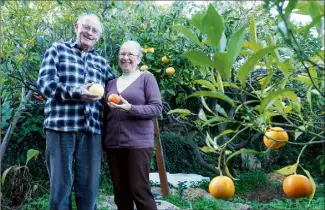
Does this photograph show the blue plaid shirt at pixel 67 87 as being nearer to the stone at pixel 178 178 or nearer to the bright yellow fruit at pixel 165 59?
the bright yellow fruit at pixel 165 59

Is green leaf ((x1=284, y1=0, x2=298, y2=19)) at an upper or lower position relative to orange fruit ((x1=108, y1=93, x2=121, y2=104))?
upper

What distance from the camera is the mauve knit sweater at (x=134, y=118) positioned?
2617mm

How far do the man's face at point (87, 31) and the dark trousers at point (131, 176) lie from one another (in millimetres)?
606

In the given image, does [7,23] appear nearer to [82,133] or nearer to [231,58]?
[82,133]

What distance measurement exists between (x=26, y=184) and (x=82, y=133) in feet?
4.10

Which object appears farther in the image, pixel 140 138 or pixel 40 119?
pixel 40 119

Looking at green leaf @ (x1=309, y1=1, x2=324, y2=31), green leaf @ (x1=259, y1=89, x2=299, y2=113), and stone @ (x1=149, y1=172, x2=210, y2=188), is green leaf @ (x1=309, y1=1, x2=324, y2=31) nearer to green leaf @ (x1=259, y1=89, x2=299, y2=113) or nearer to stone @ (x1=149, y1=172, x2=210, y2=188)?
green leaf @ (x1=259, y1=89, x2=299, y2=113)

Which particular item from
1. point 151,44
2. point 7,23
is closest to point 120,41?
point 151,44

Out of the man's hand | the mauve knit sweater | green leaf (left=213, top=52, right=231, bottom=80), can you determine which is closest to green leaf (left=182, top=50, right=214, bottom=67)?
green leaf (left=213, top=52, right=231, bottom=80)

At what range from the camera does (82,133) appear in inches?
99.7

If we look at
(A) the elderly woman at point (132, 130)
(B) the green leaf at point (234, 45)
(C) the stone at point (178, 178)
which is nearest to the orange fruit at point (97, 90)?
(A) the elderly woman at point (132, 130)

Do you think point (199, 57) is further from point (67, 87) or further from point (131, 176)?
point (131, 176)

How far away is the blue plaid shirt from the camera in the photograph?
2.40 metres

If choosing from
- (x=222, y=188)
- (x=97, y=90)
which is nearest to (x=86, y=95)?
(x=97, y=90)
